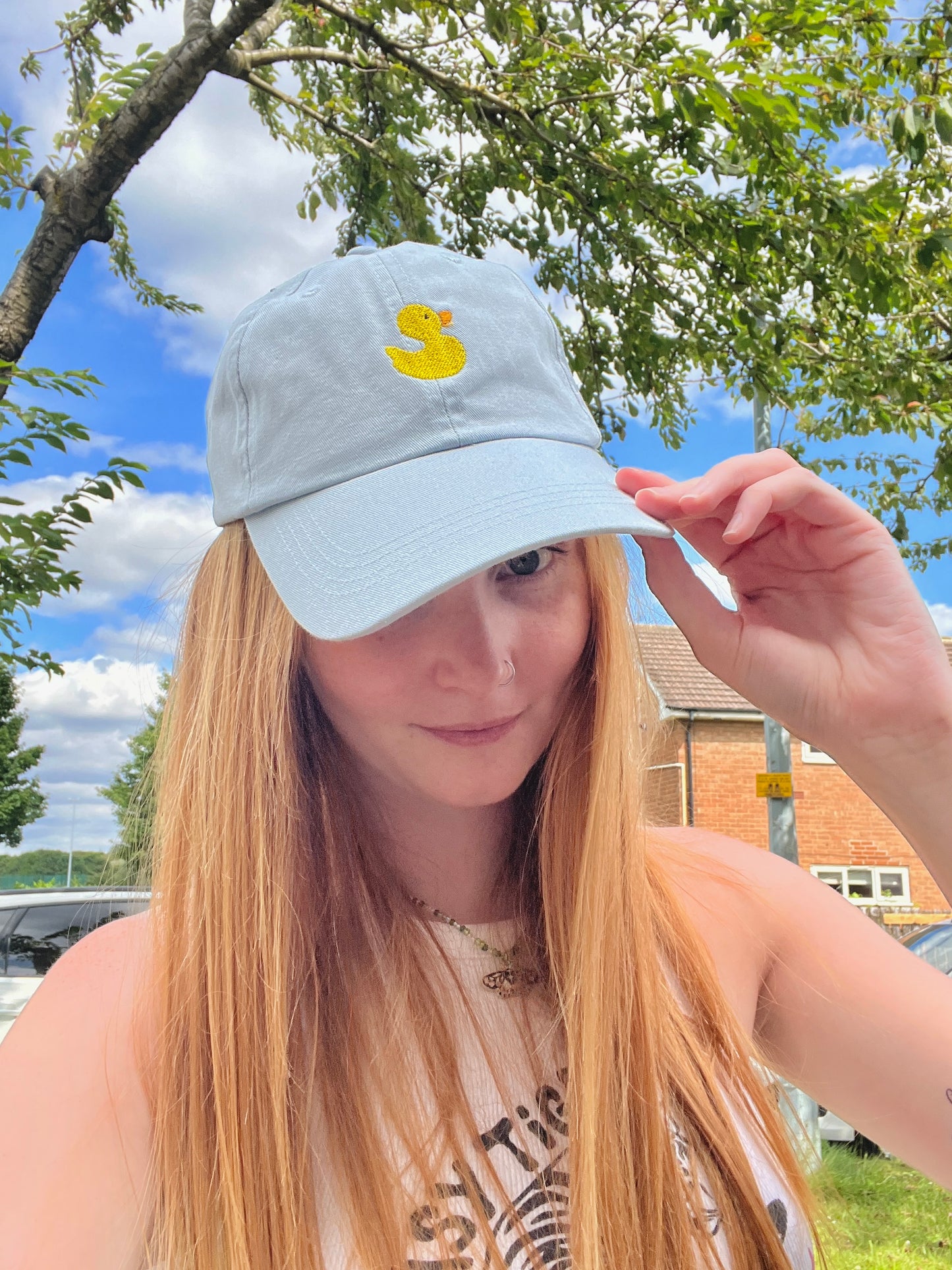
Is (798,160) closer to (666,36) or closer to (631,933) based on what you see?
(666,36)

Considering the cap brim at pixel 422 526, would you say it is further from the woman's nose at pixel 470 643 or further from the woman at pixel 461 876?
the woman's nose at pixel 470 643

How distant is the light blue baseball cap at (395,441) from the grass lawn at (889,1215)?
396cm

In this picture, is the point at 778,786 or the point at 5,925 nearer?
the point at 5,925

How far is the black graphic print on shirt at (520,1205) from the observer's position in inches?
40.0

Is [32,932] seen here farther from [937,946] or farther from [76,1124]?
[937,946]

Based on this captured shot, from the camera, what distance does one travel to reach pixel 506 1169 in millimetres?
1080

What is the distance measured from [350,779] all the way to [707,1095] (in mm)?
616

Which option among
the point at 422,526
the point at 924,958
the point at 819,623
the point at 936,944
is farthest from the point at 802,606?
the point at 936,944

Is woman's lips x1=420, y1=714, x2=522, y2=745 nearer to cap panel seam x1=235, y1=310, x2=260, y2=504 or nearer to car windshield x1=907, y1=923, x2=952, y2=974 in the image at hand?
cap panel seam x1=235, y1=310, x2=260, y2=504

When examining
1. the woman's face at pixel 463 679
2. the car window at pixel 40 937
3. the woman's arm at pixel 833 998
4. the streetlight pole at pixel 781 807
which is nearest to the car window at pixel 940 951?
the streetlight pole at pixel 781 807

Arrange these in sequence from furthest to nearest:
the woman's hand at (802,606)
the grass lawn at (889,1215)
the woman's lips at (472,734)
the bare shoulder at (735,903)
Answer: the grass lawn at (889,1215) < the bare shoulder at (735,903) < the woman's hand at (802,606) < the woman's lips at (472,734)

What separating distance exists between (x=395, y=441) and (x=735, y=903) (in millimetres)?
834

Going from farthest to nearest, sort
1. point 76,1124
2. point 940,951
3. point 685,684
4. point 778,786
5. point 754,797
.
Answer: point 685,684, point 754,797, point 778,786, point 940,951, point 76,1124

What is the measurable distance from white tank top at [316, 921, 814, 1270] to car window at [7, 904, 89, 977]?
5122 millimetres
